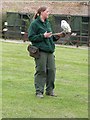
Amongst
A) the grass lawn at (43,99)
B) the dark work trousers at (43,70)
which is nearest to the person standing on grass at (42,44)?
the dark work trousers at (43,70)

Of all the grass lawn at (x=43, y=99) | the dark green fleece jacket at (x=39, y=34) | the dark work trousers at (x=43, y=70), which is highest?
the dark green fleece jacket at (x=39, y=34)

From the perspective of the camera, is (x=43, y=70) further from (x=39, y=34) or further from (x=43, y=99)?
(x=39, y=34)

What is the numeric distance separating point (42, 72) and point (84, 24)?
22.5 meters

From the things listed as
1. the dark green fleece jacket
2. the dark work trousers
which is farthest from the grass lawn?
the dark green fleece jacket

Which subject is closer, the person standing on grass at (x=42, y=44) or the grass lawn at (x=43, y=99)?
the grass lawn at (x=43, y=99)

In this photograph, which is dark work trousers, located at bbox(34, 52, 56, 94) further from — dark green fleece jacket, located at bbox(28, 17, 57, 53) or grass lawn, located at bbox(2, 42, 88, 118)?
grass lawn, located at bbox(2, 42, 88, 118)

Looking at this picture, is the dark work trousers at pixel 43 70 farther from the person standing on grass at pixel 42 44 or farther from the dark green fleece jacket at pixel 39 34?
the dark green fleece jacket at pixel 39 34

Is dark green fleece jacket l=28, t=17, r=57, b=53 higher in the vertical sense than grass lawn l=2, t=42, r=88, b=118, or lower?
higher

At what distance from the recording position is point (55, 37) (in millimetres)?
8680

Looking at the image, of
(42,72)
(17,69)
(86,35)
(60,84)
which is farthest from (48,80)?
(86,35)

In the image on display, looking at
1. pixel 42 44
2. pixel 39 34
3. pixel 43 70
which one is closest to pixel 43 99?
pixel 43 70

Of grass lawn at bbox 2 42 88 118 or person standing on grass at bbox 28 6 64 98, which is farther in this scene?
person standing on grass at bbox 28 6 64 98

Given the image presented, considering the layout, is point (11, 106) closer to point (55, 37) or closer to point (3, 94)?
point (3, 94)

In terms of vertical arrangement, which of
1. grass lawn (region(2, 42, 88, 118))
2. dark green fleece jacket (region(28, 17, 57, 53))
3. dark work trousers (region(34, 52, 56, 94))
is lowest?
grass lawn (region(2, 42, 88, 118))
